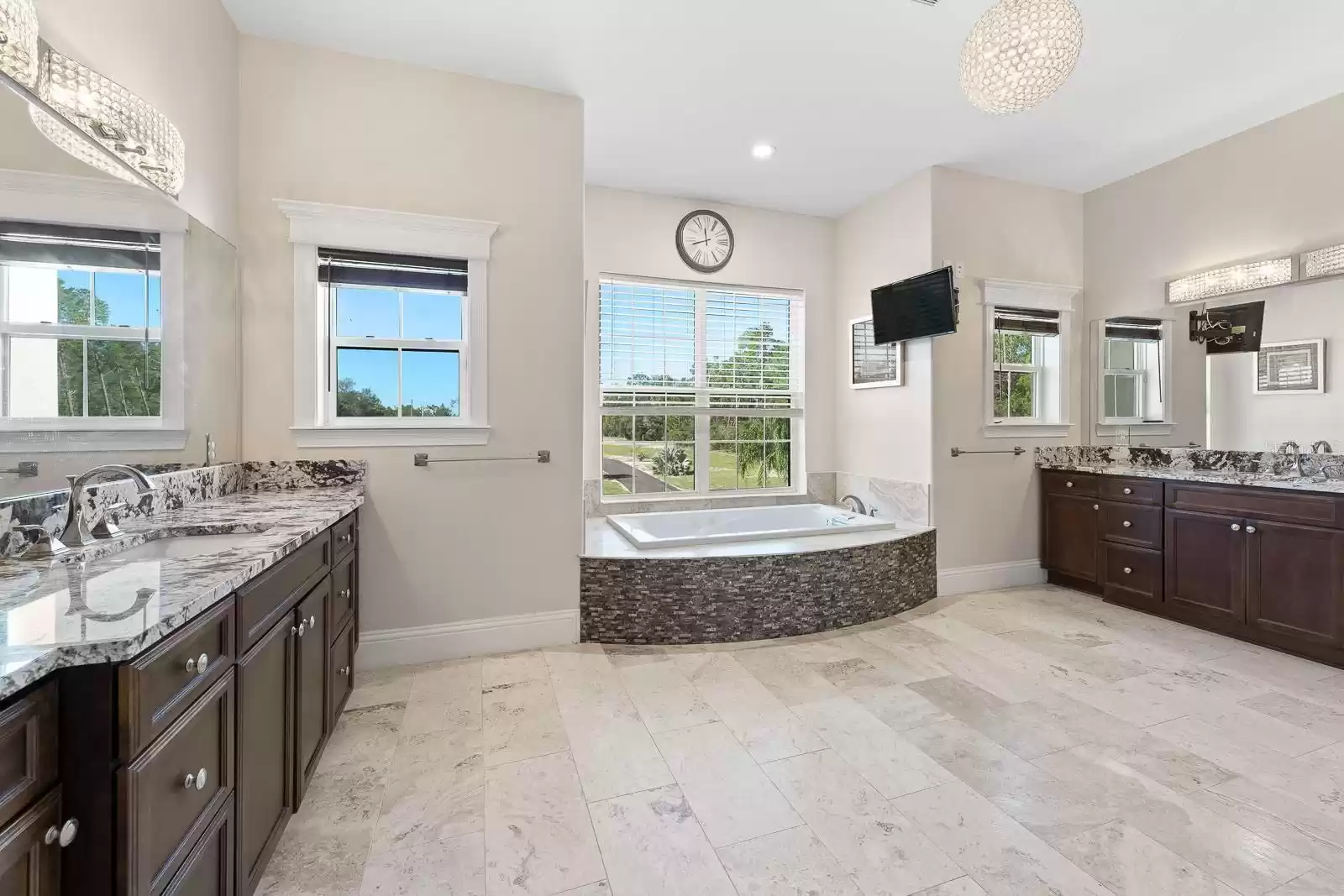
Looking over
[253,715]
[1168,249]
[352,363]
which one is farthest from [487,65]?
[1168,249]

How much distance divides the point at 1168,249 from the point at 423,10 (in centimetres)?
462

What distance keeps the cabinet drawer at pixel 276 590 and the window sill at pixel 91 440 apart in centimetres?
60

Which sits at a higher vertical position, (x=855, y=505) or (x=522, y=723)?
(x=855, y=505)

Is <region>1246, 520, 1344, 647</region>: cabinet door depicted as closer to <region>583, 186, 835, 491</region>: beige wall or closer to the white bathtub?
the white bathtub

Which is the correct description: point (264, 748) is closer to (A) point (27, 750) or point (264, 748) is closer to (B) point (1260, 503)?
(A) point (27, 750)

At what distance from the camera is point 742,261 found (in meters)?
4.45

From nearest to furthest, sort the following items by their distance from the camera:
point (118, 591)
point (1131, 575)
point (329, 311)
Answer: point (118, 591) → point (329, 311) → point (1131, 575)

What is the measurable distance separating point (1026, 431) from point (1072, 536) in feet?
2.58

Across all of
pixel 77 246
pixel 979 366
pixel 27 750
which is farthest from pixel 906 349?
pixel 27 750

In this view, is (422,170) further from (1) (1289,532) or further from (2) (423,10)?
(1) (1289,532)

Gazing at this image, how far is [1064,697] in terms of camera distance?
234 centimetres

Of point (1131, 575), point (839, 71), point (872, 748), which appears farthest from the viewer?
point (1131, 575)

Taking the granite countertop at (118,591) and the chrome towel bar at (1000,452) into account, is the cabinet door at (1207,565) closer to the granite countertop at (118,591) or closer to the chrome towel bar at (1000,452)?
the chrome towel bar at (1000,452)

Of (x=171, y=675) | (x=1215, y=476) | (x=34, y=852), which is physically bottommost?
(x=34, y=852)
